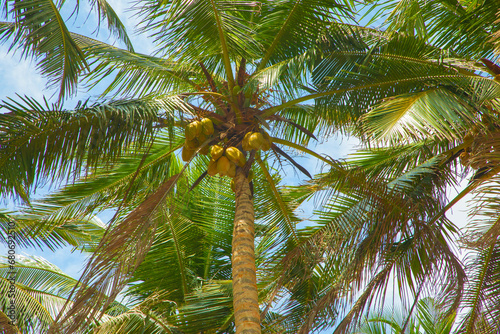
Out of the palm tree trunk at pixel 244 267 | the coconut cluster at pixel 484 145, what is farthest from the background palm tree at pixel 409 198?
the palm tree trunk at pixel 244 267

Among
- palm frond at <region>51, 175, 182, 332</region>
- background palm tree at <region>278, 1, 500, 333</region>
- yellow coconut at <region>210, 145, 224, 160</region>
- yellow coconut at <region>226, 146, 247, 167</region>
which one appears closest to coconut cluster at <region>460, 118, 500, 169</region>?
background palm tree at <region>278, 1, 500, 333</region>

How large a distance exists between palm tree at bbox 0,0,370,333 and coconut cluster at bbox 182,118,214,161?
0.5 inches

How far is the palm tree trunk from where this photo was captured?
4430 mm

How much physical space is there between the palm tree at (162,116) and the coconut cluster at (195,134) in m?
0.01

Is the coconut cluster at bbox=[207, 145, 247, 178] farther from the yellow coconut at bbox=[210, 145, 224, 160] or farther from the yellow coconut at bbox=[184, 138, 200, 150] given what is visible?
the yellow coconut at bbox=[184, 138, 200, 150]

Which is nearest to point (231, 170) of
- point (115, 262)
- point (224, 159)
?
point (224, 159)

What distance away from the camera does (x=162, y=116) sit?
203 inches

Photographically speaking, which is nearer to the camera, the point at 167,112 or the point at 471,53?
the point at 167,112

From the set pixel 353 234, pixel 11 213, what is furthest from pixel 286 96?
pixel 11 213

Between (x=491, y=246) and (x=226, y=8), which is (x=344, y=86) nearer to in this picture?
(x=226, y=8)

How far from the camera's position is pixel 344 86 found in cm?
573

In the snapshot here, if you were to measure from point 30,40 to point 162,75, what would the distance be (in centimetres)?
149

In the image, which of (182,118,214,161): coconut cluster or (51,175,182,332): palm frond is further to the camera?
(182,118,214,161): coconut cluster

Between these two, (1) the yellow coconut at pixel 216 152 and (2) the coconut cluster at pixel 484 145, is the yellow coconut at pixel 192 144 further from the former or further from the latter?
(2) the coconut cluster at pixel 484 145
